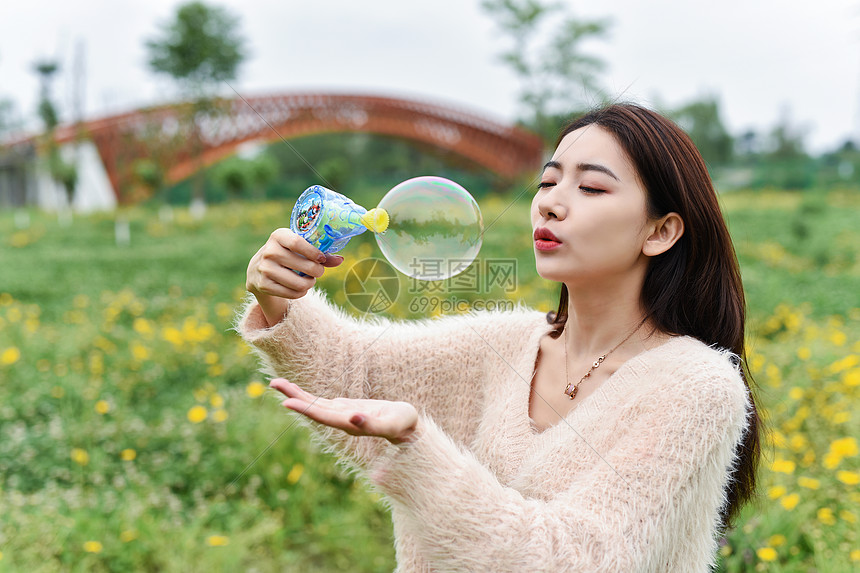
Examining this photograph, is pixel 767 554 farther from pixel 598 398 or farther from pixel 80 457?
pixel 80 457

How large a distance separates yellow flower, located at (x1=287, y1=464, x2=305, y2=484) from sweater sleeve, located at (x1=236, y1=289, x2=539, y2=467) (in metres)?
1.60

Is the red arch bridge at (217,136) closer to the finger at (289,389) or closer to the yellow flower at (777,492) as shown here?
the yellow flower at (777,492)

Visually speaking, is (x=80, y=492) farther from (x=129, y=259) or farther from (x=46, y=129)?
(x=46, y=129)

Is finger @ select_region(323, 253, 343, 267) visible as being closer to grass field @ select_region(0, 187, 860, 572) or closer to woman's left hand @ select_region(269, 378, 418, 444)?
woman's left hand @ select_region(269, 378, 418, 444)

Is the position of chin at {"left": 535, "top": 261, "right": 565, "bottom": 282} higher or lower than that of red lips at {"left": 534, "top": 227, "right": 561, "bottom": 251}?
lower

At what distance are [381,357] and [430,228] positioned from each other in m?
0.33

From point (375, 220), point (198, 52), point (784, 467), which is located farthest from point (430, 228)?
point (198, 52)

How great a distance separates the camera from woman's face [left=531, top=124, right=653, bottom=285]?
3.85ft

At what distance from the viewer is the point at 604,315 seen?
1.34 m

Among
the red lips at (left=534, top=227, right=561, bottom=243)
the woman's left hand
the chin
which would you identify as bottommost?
the woman's left hand

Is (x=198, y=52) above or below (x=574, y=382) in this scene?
above

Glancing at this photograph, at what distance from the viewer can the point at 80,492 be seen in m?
2.91

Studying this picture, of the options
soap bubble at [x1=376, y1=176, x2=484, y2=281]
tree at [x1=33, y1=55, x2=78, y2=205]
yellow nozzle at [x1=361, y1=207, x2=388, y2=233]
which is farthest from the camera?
tree at [x1=33, y1=55, x2=78, y2=205]

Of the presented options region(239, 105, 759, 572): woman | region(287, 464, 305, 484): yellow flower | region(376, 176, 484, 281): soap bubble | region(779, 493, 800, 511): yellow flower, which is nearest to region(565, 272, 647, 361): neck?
region(239, 105, 759, 572): woman
